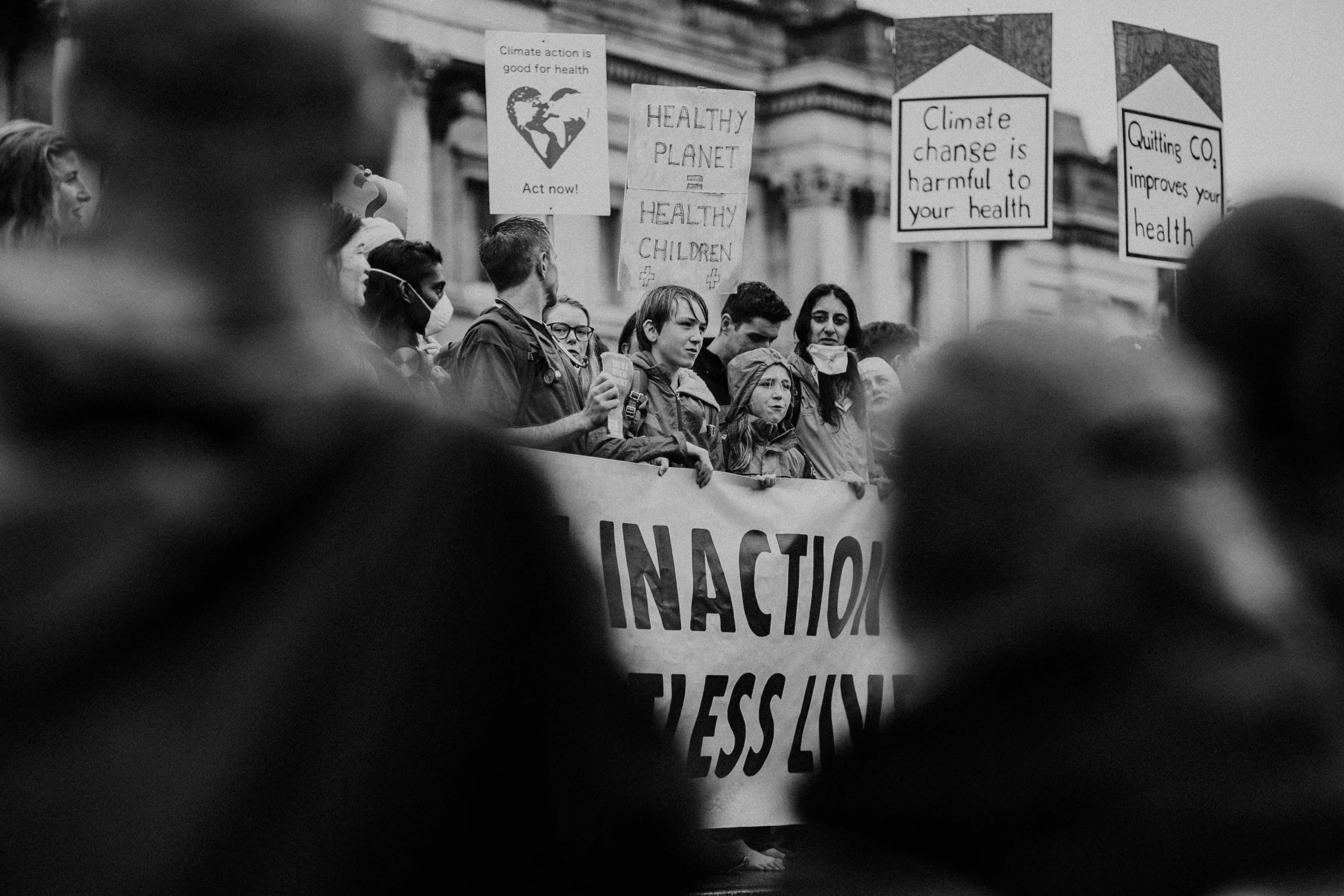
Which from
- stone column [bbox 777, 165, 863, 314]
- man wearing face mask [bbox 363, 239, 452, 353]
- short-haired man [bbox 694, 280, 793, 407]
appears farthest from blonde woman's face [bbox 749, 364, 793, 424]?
stone column [bbox 777, 165, 863, 314]

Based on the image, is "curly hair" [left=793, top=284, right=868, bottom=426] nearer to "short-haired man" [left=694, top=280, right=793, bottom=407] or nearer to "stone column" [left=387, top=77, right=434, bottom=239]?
"short-haired man" [left=694, top=280, right=793, bottom=407]

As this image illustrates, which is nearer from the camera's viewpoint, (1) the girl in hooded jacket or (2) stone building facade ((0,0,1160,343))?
(1) the girl in hooded jacket

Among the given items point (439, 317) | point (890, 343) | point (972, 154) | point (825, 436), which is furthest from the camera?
point (972, 154)

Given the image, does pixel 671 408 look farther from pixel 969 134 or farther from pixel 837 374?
pixel 969 134

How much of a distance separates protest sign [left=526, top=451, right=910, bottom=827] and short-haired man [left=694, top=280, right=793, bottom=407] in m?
0.79

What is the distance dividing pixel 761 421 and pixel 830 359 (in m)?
0.64

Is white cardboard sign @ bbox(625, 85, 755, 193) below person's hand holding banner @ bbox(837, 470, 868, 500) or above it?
above

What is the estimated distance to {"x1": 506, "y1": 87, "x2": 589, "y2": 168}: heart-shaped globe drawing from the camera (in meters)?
6.81

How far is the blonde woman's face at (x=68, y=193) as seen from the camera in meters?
3.70

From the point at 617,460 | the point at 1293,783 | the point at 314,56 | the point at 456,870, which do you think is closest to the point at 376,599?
the point at 456,870

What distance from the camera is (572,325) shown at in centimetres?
646

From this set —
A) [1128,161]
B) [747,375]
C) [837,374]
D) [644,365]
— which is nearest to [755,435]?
[747,375]

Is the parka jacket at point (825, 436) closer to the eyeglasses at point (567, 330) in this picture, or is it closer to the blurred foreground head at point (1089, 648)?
the eyeglasses at point (567, 330)

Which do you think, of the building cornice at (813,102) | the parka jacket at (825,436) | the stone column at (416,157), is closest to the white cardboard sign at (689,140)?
the parka jacket at (825,436)
